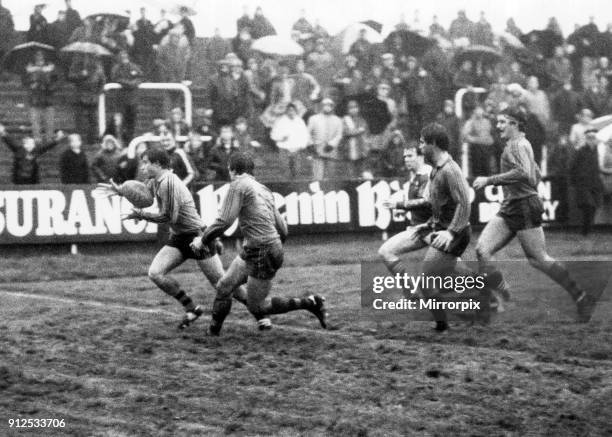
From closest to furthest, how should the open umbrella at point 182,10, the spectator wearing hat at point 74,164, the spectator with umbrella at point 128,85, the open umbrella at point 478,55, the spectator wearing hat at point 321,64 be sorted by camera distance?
the spectator wearing hat at point 74,164 → the spectator with umbrella at point 128,85 → the open umbrella at point 182,10 → the spectator wearing hat at point 321,64 → the open umbrella at point 478,55

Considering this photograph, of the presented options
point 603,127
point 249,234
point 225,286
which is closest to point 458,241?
point 249,234

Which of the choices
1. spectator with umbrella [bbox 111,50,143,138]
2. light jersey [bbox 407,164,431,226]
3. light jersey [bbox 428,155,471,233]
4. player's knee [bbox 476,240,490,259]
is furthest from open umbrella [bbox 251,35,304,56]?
light jersey [bbox 428,155,471,233]

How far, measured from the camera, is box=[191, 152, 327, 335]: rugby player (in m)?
11.0

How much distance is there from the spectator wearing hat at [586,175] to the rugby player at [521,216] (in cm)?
1140

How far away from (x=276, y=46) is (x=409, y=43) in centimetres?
270

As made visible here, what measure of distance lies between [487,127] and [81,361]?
13097 mm

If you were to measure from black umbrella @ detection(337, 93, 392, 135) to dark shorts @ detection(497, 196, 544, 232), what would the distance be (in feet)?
29.4

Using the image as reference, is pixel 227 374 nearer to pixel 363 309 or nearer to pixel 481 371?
pixel 481 371

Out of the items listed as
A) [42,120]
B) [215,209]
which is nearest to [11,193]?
[42,120]

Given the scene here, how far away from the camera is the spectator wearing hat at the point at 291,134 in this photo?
20.6 meters

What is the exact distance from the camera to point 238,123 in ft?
65.8

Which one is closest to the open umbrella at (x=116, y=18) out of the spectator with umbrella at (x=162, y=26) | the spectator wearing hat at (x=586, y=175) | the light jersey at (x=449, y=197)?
the spectator with umbrella at (x=162, y=26)

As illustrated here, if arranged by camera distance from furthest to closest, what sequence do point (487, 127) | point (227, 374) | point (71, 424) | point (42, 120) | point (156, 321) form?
1. point (487, 127)
2. point (42, 120)
3. point (156, 321)
4. point (227, 374)
5. point (71, 424)

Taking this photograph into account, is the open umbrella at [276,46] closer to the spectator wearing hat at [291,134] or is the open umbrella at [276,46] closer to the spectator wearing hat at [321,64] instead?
the spectator wearing hat at [321,64]
